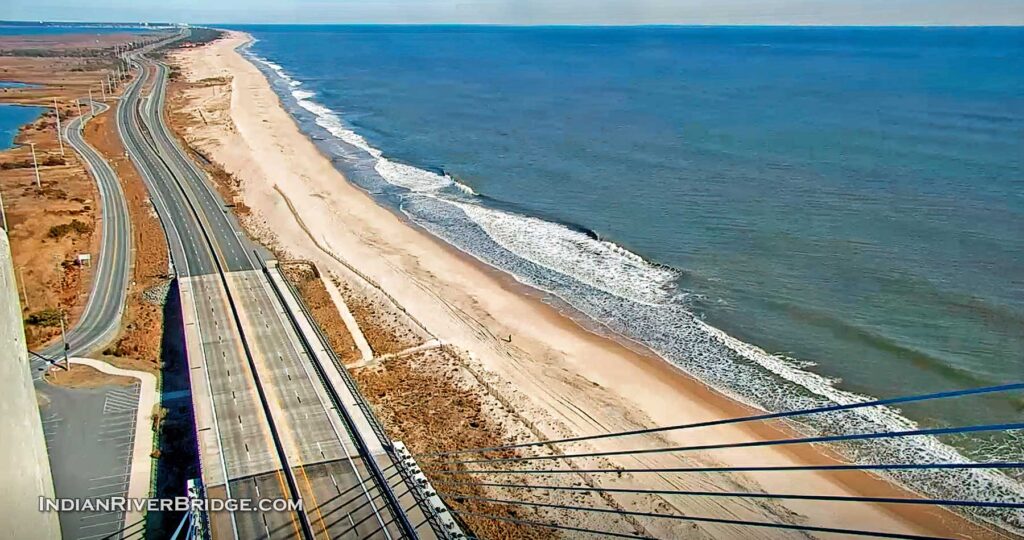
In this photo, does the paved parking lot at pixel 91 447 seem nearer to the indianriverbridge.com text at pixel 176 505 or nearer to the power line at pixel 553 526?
the indianriverbridge.com text at pixel 176 505

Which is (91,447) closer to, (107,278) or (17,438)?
(107,278)

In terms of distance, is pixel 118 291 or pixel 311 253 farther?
pixel 311 253

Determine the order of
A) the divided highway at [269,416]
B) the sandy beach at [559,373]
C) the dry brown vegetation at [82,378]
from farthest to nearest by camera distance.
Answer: the dry brown vegetation at [82,378], the sandy beach at [559,373], the divided highway at [269,416]

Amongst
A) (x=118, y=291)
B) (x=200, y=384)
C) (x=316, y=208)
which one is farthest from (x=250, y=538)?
(x=316, y=208)

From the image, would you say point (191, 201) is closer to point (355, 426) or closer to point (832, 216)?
point (355, 426)

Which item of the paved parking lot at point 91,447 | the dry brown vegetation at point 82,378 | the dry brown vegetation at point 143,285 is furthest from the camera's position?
the dry brown vegetation at point 143,285

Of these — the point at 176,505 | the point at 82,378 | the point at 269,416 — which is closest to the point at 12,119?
the point at 82,378

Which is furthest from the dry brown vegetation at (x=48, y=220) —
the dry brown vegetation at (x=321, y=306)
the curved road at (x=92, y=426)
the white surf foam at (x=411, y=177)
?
the white surf foam at (x=411, y=177)
